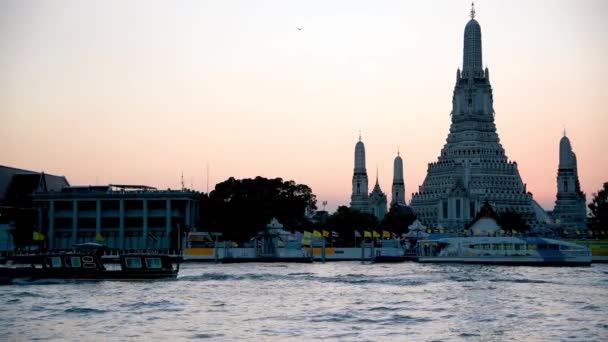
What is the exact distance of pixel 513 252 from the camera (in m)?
102

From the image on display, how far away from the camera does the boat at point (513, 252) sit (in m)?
100

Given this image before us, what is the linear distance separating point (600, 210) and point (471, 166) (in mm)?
41245

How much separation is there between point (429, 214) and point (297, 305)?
13418cm

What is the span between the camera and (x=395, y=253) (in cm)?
11300

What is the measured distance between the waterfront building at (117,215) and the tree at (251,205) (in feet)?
14.1

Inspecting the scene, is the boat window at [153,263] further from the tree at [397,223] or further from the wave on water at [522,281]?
the tree at [397,223]

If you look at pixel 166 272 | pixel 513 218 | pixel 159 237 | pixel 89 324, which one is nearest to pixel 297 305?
pixel 89 324

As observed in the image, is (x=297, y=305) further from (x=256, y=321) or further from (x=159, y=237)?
(x=159, y=237)

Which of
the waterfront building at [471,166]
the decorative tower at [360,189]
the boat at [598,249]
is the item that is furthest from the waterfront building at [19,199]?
the boat at [598,249]

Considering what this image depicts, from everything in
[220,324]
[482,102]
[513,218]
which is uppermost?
[482,102]

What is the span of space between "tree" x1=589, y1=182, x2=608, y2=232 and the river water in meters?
68.7

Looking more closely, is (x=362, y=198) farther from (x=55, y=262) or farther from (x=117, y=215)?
(x=55, y=262)

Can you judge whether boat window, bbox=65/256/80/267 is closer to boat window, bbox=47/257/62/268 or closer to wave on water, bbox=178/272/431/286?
boat window, bbox=47/257/62/268

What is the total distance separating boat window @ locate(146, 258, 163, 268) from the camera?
2830 inches
